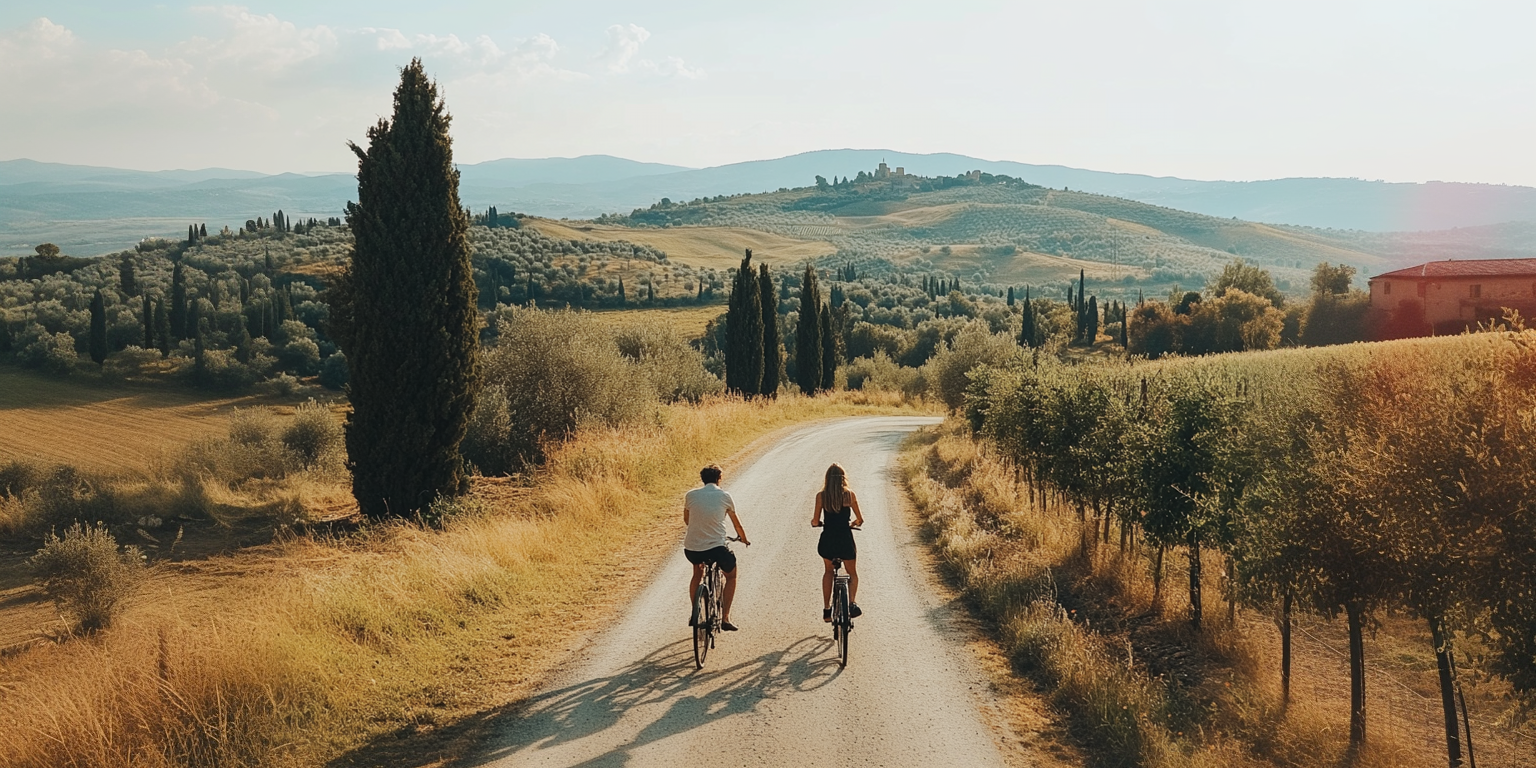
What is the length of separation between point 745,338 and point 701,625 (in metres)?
38.3

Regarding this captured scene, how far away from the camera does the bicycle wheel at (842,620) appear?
1018 cm

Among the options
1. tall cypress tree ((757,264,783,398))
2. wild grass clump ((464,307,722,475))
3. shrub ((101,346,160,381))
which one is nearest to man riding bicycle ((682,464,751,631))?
wild grass clump ((464,307,722,475))

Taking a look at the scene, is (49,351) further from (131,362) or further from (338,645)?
(338,645)

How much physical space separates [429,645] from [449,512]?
7.99 meters

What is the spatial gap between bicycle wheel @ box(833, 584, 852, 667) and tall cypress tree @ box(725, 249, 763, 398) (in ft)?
123

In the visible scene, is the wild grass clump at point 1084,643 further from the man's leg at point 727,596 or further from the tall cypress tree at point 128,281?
the tall cypress tree at point 128,281

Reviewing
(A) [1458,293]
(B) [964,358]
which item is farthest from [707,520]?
(A) [1458,293]

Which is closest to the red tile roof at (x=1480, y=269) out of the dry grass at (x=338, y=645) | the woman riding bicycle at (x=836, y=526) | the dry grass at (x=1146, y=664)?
the dry grass at (x=1146, y=664)

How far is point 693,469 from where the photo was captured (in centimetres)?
2442

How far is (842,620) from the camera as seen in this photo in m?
10.2

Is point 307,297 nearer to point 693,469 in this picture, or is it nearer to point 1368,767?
point 693,469

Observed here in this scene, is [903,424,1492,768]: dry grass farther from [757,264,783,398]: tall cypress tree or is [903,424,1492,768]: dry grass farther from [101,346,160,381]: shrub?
[101,346,160,381]: shrub

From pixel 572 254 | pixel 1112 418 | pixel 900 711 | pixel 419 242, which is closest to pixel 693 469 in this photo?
pixel 419 242

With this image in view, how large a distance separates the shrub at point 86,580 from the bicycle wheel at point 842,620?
38.4 ft
